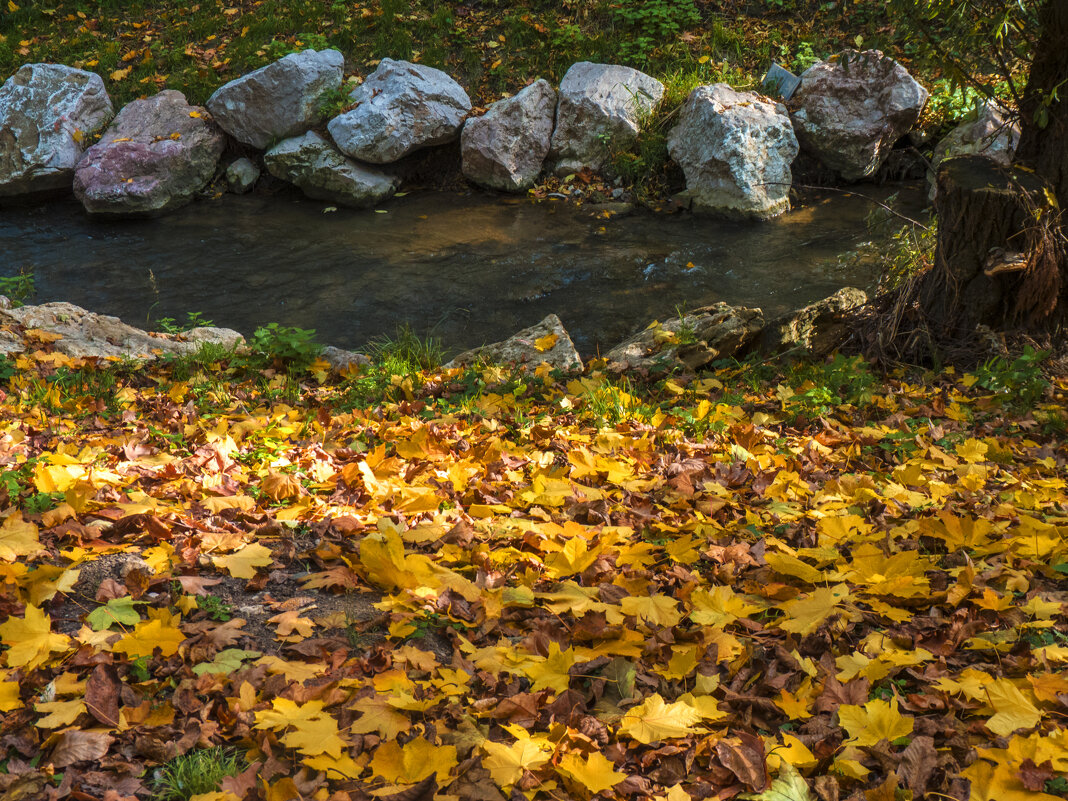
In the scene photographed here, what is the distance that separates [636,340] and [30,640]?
386cm

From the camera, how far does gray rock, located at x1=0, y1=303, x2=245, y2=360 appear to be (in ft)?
15.5

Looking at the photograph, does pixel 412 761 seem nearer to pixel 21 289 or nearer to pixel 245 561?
pixel 245 561

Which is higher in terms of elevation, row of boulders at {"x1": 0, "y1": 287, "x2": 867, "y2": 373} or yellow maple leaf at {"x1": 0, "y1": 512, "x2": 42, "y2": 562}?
yellow maple leaf at {"x1": 0, "y1": 512, "x2": 42, "y2": 562}

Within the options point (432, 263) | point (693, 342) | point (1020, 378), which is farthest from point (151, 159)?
point (1020, 378)

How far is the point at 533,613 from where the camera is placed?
6.71ft

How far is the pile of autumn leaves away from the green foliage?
1.40 ft

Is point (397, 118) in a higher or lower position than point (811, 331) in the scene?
higher

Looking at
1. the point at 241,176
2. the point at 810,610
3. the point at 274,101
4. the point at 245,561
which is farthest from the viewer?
the point at 241,176

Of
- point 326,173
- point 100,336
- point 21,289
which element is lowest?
point 21,289

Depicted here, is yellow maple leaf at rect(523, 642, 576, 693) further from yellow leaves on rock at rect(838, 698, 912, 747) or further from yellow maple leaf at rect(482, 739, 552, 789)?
yellow leaves on rock at rect(838, 698, 912, 747)

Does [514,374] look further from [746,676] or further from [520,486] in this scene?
[746,676]

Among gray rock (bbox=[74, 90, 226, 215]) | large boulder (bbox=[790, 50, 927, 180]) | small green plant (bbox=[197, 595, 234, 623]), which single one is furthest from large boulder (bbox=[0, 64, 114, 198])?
small green plant (bbox=[197, 595, 234, 623])

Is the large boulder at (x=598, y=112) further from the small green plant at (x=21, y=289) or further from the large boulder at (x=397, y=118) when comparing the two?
the small green plant at (x=21, y=289)

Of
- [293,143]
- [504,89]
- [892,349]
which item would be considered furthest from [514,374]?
[504,89]
